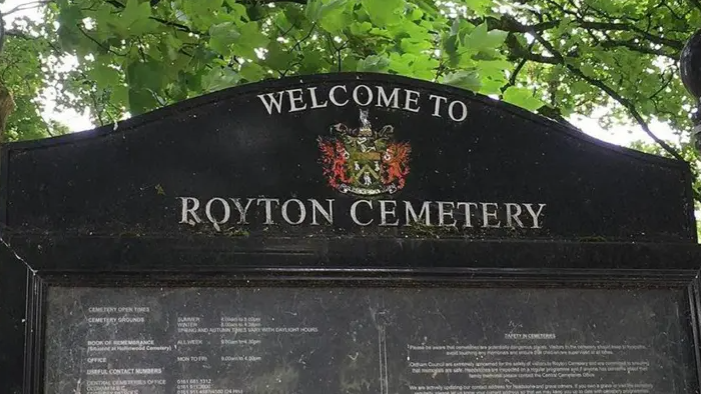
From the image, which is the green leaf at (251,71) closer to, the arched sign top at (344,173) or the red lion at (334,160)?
the arched sign top at (344,173)

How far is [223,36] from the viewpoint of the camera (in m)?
4.00

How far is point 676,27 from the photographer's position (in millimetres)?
8344

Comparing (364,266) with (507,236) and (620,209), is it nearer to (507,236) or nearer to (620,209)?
(507,236)

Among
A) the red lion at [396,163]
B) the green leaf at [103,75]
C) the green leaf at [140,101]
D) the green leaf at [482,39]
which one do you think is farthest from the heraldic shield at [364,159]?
the green leaf at [103,75]

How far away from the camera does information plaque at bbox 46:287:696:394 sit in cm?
280

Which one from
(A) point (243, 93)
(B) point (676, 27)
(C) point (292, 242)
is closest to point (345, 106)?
(A) point (243, 93)

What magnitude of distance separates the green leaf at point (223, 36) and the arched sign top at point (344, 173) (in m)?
0.91

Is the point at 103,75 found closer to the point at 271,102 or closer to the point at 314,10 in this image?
the point at 314,10

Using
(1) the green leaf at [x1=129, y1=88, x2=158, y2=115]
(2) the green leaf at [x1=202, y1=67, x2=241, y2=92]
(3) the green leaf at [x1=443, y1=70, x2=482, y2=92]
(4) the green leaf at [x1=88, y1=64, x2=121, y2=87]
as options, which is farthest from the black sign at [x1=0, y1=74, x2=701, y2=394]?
(4) the green leaf at [x1=88, y1=64, x2=121, y2=87]

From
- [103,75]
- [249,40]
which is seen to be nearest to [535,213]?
[249,40]

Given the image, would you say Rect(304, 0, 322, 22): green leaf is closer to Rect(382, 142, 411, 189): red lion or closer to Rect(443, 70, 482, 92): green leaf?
Rect(443, 70, 482, 92): green leaf

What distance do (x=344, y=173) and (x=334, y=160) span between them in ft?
0.20

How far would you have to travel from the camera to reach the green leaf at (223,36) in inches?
157

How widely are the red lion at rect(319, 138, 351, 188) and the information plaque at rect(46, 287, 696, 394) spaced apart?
42cm
